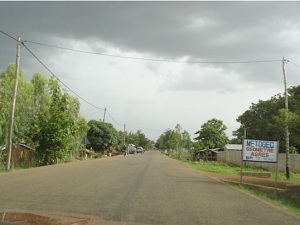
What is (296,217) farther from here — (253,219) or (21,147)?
(21,147)

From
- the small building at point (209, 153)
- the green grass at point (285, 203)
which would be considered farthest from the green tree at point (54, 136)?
the small building at point (209, 153)

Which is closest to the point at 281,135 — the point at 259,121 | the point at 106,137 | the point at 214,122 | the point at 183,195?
the point at 259,121

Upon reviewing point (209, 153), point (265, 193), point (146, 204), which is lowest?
point (265, 193)

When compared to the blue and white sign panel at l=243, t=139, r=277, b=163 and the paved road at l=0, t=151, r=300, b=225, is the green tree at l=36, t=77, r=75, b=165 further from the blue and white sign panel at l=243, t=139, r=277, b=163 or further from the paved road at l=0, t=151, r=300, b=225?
the blue and white sign panel at l=243, t=139, r=277, b=163

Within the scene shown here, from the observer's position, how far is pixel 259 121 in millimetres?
66250

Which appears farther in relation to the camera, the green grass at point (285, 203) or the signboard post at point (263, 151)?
the signboard post at point (263, 151)

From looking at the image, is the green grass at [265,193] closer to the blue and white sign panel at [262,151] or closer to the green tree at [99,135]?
the blue and white sign panel at [262,151]

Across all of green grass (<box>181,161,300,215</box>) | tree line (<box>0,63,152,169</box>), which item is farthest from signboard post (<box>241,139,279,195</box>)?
tree line (<box>0,63,152,169</box>)

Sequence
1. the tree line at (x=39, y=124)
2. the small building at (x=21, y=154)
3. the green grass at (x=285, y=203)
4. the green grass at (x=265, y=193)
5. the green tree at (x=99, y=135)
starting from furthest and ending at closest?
the green tree at (x=99, y=135) < the small building at (x=21, y=154) < the tree line at (x=39, y=124) < the green grass at (x=265, y=193) < the green grass at (x=285, y=203)

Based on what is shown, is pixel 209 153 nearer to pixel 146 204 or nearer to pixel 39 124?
pixel 39 124

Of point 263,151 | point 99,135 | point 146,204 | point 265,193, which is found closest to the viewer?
point 146,204

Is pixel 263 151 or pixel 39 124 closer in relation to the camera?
pixel 263 151

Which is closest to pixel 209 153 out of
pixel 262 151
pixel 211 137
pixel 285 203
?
pixel 211 137

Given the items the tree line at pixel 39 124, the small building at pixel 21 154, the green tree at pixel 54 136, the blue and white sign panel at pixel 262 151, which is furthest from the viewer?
the green tree at pixel 54 136
